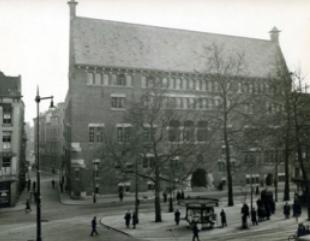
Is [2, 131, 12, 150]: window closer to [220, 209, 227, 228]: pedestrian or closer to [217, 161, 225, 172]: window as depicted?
[220, 209, 227, 228]: pedestrian

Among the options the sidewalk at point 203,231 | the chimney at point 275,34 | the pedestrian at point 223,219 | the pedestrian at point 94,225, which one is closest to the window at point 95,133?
the sidewalk at point 203,231

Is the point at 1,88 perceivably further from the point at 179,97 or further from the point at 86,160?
the point at 179,97

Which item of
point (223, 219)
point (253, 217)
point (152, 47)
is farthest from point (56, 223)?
point (152, 47)

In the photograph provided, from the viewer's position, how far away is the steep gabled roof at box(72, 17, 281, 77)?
55406 mm

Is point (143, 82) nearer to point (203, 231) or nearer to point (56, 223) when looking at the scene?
point (56, 223)

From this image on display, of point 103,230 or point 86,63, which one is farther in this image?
point 86,63

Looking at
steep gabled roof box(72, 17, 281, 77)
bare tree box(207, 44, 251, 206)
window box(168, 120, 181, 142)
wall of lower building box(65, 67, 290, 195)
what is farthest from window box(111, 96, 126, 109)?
window box(168, 120, 181, 142)

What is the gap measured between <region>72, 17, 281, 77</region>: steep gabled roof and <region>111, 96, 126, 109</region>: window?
396 cm

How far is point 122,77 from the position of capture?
5547 centimetres

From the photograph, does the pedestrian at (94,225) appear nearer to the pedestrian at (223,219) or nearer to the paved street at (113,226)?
the paved street at (113,226)

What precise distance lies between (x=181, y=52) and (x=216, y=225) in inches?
1324

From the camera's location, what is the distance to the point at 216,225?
3222 centimetres

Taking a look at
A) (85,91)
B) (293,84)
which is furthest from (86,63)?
(293,84)

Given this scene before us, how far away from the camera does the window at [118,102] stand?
55.0 metres
